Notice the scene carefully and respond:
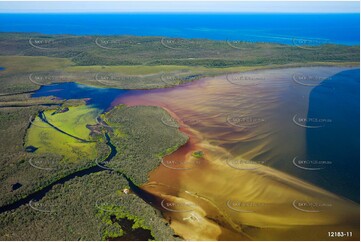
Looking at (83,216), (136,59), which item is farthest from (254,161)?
(136,59)

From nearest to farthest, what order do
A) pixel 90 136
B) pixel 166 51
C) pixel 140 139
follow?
pixel 140 139, pixel 90 136, pixel 166 51

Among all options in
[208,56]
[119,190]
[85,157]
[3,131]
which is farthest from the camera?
[208,56]

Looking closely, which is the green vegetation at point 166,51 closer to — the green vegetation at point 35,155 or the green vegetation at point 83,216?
the green vegetation at point 35,155

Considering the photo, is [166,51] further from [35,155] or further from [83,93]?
[35,155]

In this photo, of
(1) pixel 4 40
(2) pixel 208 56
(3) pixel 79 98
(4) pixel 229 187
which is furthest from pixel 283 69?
(1) pixel 4 40

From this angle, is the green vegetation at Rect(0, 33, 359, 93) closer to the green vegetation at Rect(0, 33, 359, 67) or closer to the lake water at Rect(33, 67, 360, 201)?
the green vegetation at Rect(0, 33, 359, 67)

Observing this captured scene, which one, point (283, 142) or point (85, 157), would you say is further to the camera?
point (283, 142)

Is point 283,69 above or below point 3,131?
above

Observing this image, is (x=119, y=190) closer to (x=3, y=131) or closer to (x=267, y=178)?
(x=267, y=178)
